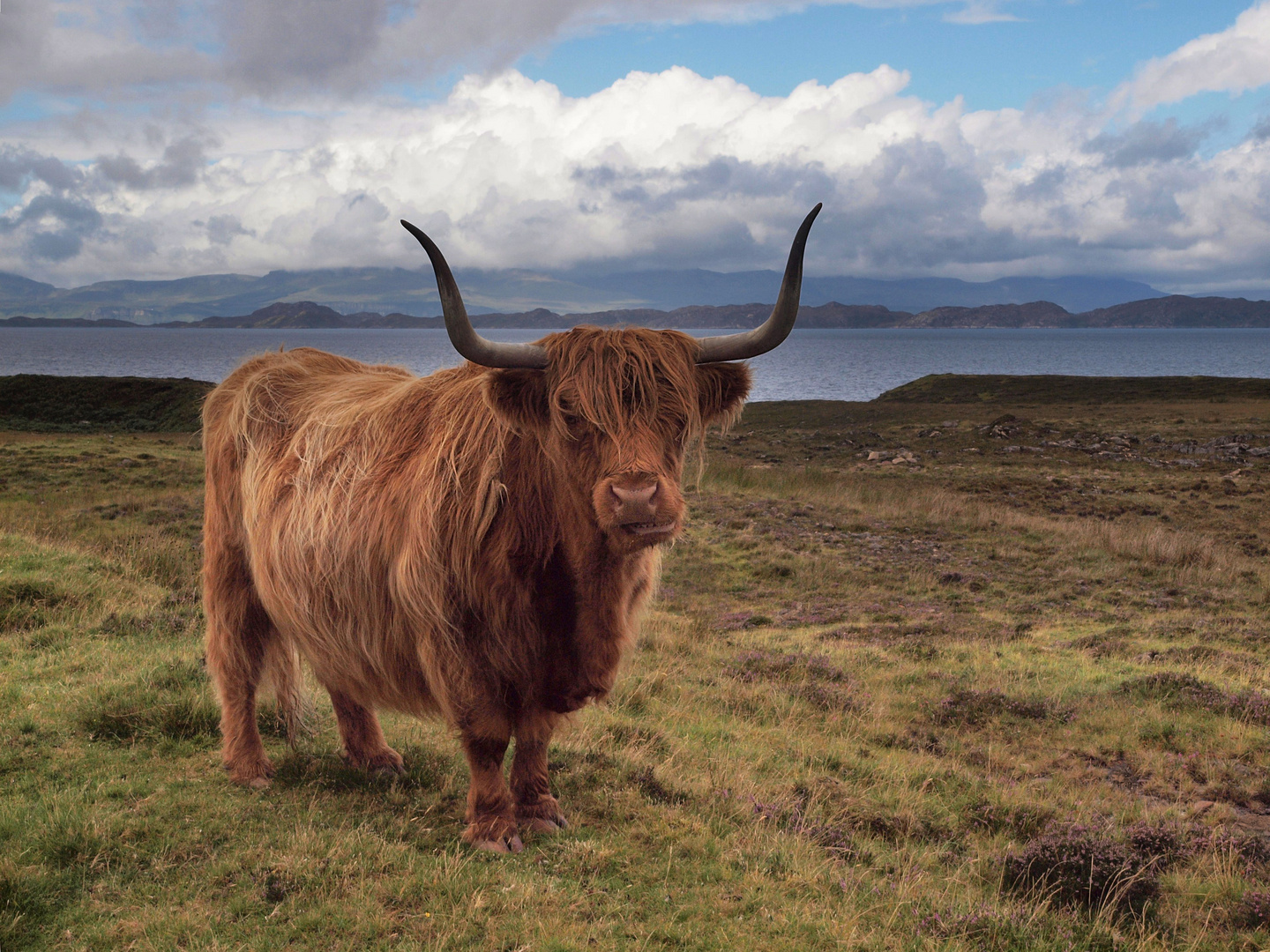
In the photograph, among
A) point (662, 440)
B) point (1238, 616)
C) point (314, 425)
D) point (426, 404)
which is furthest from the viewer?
point (1238, 616)

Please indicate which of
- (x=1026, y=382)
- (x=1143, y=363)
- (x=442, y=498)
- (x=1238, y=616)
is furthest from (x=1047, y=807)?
(x=1143, y=363)

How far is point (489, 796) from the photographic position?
406 cm

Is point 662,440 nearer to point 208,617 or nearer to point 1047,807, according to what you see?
point 208,617

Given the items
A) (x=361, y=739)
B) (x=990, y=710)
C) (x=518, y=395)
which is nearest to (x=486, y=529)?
(x=518, y=395)

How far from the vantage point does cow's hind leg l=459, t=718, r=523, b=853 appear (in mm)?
3949

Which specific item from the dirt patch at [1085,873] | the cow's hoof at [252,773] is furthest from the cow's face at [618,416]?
the dirt patch at [1085,873]

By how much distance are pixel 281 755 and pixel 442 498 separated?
2279 mm

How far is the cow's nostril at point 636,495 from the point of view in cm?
309

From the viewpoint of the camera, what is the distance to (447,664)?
3.89 metres

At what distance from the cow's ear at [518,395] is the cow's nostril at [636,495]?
0.67m

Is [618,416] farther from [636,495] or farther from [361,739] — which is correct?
[361,739]

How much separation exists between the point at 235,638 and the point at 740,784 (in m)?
3.26

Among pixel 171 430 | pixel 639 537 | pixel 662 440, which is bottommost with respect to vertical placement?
pixel 171 430

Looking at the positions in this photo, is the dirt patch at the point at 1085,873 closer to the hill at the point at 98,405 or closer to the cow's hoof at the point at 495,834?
the cow's hoof at the point at 495,834
